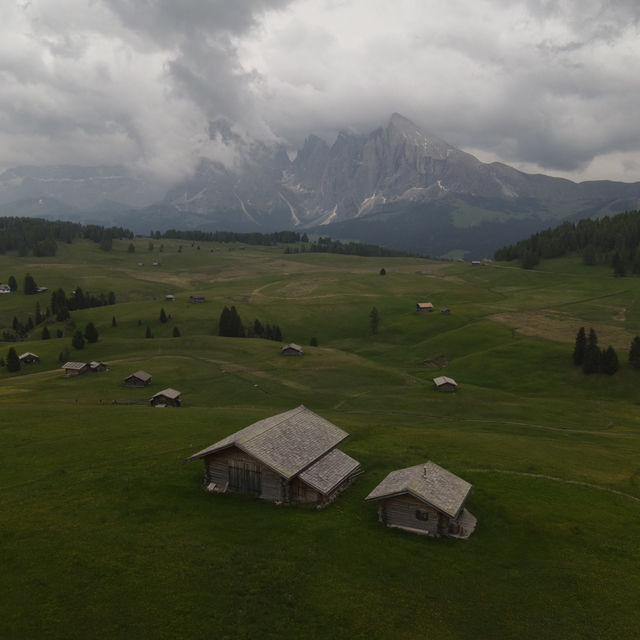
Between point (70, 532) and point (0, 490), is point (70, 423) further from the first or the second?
point (70, 532)

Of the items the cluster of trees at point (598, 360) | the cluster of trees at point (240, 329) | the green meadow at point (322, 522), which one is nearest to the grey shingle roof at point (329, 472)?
the green meadow at point (322, 522)

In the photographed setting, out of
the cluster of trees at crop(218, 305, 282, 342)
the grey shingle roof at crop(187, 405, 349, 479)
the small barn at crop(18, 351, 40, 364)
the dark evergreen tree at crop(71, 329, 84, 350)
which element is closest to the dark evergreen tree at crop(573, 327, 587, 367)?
the grey shingle roof at crop(187, 405, 349, 479)

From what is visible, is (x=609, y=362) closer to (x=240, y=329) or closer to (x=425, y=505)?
(x=425, y=505)

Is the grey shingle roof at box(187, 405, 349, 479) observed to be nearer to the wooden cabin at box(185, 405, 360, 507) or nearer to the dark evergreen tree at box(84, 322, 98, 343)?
the wooden cabin at box(185, 405, 360, 507)

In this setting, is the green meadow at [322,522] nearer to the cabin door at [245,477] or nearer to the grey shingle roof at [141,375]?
the cabin door at [245,477]

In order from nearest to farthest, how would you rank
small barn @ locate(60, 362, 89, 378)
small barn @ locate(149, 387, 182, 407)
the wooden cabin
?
the wooden cabin
small barn @ locate(149, 387, 182, 407)
small barn @ locate(60, 362, 89, 378)

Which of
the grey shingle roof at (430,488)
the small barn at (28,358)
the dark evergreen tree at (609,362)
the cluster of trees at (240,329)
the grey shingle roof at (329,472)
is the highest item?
the grey shingle roof at (430,488)
